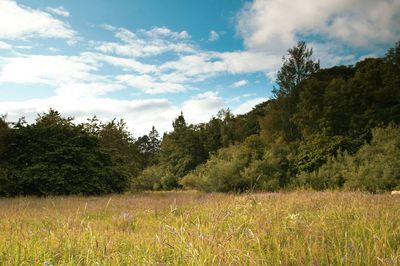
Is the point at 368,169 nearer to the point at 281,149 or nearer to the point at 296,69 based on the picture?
the point at 281,149

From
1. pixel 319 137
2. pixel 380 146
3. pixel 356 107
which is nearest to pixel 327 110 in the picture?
pixel 356 107

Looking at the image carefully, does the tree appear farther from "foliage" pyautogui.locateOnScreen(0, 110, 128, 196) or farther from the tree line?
"foliage" pyautogui.locateOnScreen(0, 110, 128, 196)

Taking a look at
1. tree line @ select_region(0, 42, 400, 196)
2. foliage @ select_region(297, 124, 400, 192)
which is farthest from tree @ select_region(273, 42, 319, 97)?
foliage @ select_region(297, 124, 400, 192)

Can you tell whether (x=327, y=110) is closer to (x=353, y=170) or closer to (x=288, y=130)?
(x=288, y=130)

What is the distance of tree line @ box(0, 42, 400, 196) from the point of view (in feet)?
57.7

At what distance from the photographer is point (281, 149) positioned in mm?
25703

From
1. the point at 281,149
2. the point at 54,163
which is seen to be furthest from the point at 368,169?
the point at 54,163

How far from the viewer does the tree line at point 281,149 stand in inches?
693

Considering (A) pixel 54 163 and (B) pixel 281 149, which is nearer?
(A) pixel 54 163

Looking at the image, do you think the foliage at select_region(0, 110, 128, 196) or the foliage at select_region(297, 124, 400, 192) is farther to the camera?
the foliage at select_region(297, 124, 400, 192)

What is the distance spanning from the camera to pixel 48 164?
17438 millimetres

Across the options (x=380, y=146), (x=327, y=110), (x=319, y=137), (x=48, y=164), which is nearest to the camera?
(x=48, y=164)

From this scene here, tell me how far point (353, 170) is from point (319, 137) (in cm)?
578

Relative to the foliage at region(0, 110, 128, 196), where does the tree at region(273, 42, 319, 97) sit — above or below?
above
